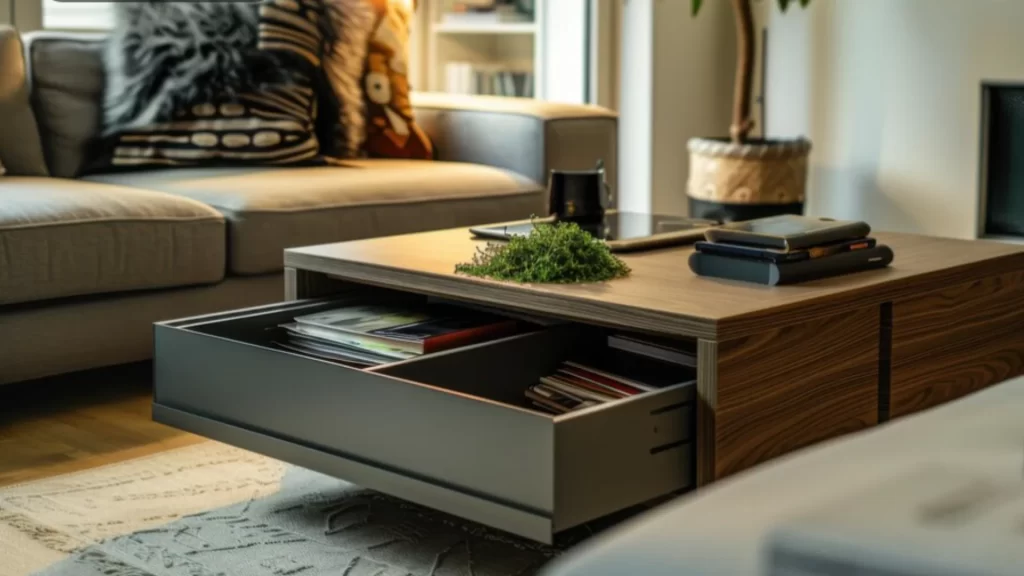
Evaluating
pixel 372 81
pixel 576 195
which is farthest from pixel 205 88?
pixel 576 195

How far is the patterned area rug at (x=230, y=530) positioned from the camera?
1636 millimetres

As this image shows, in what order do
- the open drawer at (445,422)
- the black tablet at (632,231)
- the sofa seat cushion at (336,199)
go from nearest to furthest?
the open drawer at (445,422) → the black tablet at (632,231) → the sofa seat cushion at (336,199)

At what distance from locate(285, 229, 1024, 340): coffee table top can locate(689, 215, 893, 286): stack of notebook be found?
0.02 metres

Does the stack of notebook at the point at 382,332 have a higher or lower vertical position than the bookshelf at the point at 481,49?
lower

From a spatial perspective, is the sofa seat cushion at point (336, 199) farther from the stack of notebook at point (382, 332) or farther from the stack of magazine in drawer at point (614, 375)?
the stack of magazine in drawer at point (614, 375)

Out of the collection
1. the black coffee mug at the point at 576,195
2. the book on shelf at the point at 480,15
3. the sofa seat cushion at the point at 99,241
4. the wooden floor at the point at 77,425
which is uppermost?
the book on shelf at the point at 480,15

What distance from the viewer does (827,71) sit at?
431 cm

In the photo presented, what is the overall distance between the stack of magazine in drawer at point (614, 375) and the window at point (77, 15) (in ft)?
7.01

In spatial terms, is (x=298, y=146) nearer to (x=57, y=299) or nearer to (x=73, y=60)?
(x=73, y=60)

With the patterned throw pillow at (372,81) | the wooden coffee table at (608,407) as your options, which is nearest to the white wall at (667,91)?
the patterned throw pillow at (372,81)

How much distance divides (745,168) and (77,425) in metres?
2.21

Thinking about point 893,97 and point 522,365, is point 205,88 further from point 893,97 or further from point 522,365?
point 893,97

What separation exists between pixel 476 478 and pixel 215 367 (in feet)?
1.56

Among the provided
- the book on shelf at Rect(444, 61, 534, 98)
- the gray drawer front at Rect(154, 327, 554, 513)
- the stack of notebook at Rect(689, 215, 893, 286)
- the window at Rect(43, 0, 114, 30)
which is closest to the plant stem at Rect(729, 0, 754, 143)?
the book on shelf at Rect(444, 61, 534, 98)
